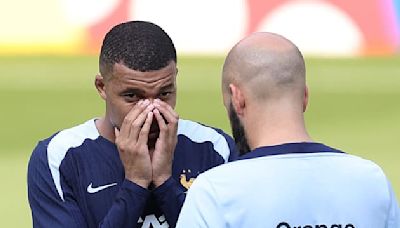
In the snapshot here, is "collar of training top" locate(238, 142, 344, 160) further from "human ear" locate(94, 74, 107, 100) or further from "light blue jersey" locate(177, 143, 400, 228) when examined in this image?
"human ear" locate(94, 74, 107, 100)

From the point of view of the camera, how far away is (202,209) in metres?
2.32

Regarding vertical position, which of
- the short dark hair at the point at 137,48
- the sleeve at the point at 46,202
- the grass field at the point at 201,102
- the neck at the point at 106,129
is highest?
the short dark hair at the point at 137,48

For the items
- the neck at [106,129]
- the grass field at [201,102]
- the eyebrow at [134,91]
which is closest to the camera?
the eyebrow at [134,91]

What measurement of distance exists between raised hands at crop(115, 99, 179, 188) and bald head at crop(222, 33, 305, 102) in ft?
1.31

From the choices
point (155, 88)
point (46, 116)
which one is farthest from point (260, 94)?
point (46, 116)

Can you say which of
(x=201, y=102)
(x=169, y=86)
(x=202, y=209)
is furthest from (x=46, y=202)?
(x=201, y=102)

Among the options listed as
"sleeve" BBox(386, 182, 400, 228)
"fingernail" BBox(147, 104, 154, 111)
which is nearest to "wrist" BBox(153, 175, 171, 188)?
"fingernail" BBox(147, 104, 154, 111)

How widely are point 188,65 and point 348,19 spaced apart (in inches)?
42.3

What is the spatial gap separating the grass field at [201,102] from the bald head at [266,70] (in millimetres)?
3342

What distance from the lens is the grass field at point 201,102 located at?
6193 millimetres

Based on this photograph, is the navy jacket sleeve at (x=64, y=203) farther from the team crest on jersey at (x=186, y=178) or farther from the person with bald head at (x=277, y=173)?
the person with bald head at (x=277, y=173)

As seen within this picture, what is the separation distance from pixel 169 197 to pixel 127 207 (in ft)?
0.40

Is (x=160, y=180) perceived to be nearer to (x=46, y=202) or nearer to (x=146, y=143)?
(x=146, y=143)

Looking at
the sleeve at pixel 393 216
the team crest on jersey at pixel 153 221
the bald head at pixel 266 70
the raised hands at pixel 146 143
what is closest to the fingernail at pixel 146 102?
the raised hands at pixel 146 143
